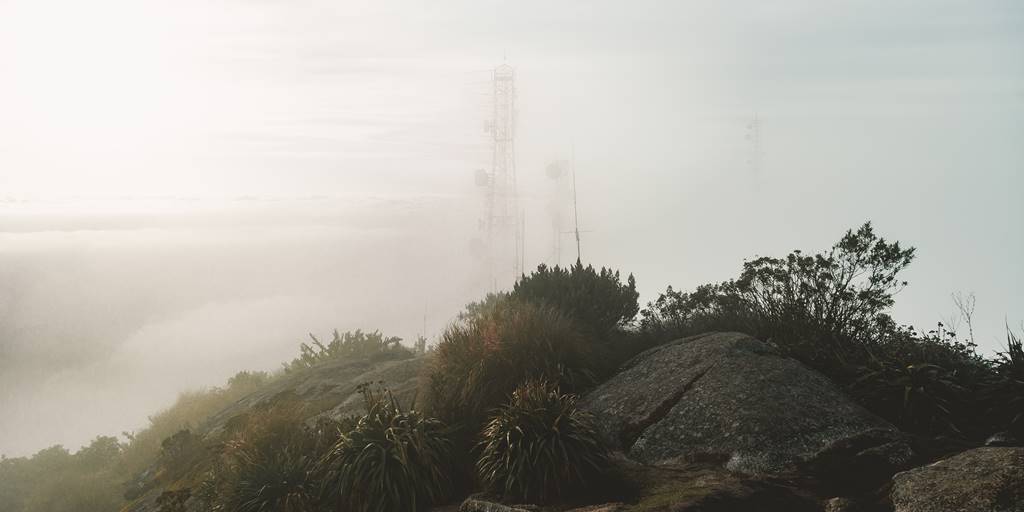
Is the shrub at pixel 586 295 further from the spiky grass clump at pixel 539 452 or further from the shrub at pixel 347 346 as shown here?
the shrub at pixel 347 346

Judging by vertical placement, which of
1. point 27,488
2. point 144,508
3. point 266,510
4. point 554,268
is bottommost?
point 27,488

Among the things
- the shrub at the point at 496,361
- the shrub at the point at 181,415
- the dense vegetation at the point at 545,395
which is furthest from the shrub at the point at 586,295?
the shrub at the point at 181,415

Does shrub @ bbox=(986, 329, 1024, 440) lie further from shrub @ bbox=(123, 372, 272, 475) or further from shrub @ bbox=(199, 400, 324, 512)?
shrub @ bbox=(123, 372, 272, 475)

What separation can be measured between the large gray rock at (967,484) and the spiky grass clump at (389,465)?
607cm

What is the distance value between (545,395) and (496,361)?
2.22m

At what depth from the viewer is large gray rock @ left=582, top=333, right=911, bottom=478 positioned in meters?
8.65

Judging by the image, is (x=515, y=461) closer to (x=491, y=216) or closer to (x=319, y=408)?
(x=319, y=408)

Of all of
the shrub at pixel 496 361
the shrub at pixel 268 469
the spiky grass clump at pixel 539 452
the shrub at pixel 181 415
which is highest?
the shrub at pixel 496 361

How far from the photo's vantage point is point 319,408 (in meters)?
14.4

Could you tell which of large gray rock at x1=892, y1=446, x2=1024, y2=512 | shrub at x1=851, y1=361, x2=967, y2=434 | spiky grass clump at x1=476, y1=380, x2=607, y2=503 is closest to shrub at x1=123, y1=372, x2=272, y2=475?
spiky grass clump at x1=476, y1=380, x2=607, y2=503

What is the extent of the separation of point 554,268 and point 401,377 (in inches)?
180

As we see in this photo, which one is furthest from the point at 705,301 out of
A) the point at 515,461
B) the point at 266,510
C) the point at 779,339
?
the point at 266,510

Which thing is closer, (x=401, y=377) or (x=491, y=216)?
(x=401, y=377)

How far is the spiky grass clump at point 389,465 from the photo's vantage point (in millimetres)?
9492
